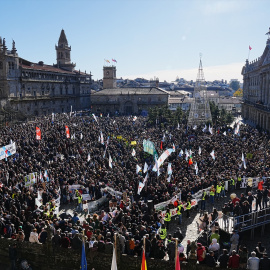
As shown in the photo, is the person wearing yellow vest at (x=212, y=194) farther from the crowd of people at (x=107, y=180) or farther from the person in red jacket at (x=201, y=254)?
the person in red jacket at (x=201, y=254)

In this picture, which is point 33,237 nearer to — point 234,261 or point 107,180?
point 234,261

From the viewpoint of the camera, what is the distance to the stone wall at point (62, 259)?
12109 millimetres

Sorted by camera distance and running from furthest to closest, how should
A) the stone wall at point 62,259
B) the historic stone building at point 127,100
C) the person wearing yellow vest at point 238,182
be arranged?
1. the historic stone building at point 127,100
2. the person wearing yellow vest at point 238,182
3. the stone wall at point 62,259

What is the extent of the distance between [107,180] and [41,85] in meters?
50.6

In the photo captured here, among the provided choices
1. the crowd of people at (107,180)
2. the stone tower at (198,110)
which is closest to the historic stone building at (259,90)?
the stone tower at (198,110)

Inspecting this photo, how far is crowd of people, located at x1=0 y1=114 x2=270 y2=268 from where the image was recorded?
42.0 feet

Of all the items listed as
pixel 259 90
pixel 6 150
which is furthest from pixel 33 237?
pixel 259 90

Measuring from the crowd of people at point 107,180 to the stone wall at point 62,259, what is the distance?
0.90ft

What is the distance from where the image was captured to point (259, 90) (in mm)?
63406

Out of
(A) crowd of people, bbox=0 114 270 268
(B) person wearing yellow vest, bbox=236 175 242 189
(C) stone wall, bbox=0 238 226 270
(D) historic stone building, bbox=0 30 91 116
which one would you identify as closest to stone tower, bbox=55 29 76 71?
(D) historic stone building, bbox=0 30 91 116

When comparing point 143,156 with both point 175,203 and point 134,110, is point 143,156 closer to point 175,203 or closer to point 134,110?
point 175,203

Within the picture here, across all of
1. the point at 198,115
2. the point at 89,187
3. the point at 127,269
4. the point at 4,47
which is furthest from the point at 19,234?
the point at 4,47

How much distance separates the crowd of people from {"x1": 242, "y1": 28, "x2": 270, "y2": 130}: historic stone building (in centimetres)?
1918

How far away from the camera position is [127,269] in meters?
12.3
